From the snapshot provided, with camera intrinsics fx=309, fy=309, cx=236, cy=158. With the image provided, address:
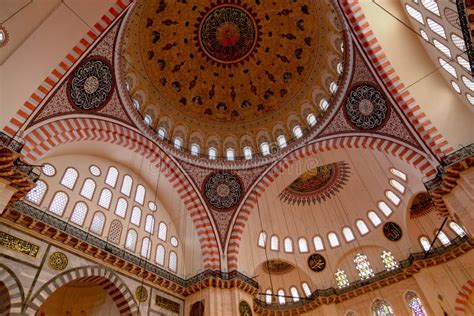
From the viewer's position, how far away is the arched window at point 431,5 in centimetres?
735

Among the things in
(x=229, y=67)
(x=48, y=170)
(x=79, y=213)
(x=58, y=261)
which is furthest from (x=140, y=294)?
Answer: (x=229, y=67)

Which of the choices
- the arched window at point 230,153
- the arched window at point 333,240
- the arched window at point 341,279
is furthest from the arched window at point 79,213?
the arched window at point 341,279

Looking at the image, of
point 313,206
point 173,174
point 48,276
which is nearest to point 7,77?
point 48,276

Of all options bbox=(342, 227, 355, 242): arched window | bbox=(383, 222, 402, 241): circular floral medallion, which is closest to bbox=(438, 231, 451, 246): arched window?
bbox=(383, 222, 402, 241): circular floral medallion

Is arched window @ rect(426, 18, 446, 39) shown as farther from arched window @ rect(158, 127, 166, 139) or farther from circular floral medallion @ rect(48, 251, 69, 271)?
circular floral medallion @ rect(48, 251, 69, 271)

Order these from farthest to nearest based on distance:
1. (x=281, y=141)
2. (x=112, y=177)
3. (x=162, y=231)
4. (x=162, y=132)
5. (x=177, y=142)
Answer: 1. (x=281, y=141)
2. (x=177, y=142)
3. (x=162, y=132)
4. (x=162, y=231)
5. (x=112, y=177)

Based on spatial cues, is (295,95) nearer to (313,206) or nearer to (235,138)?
(235,138)

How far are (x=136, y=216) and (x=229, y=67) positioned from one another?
8.08 meters

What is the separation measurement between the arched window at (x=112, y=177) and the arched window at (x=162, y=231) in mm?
2557

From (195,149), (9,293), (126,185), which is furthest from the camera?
(195,149)

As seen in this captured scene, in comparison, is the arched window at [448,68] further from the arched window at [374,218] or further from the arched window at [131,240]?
the arched window at [131,240]

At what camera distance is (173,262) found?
483 inches

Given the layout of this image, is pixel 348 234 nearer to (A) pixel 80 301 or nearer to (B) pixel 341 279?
(B) pixel 341 279

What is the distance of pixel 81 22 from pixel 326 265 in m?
13.8
